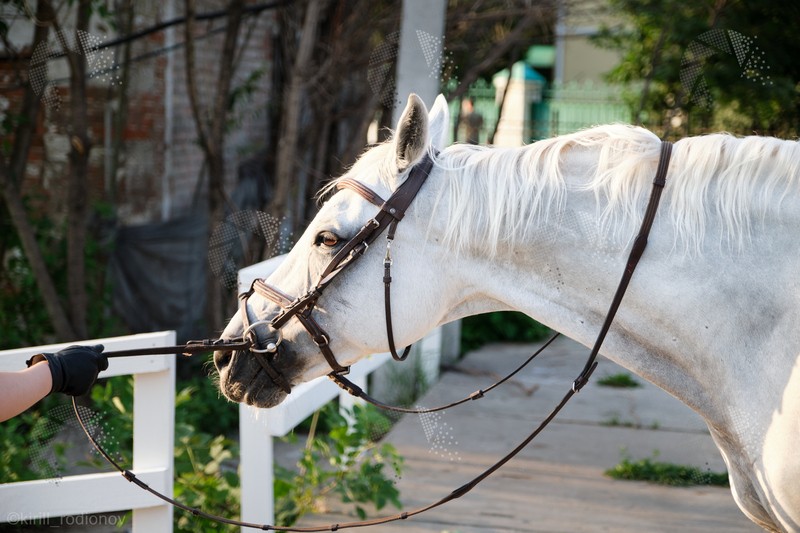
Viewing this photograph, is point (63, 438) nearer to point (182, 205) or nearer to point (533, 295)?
point (182, 205)

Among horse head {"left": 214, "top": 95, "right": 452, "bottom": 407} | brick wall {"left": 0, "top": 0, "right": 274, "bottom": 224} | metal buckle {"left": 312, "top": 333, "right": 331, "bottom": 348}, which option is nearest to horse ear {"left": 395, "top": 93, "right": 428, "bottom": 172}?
horse head {"left": 214, "top": 95, "right": 452, "bottom": 407}

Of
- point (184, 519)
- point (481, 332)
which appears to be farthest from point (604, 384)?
point (184, 519)

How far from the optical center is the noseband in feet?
7.35

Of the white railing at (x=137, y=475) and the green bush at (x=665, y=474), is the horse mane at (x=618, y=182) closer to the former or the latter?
the white railing at (x=137, y=475)

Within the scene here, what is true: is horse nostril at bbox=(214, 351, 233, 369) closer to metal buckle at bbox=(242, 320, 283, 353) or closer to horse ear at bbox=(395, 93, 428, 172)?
metal buckle at bbox=(242, 320, 283, 353)

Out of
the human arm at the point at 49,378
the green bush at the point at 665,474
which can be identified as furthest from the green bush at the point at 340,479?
the human arm at the point at 49,378

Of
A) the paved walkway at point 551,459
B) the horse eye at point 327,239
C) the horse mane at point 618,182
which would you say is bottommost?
the paved walkway at point 551,459

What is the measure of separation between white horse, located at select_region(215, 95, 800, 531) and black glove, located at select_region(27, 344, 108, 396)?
387 mm

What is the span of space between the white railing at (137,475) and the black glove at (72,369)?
19.8 inches

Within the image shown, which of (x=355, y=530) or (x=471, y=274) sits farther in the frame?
(x=355, y=530)

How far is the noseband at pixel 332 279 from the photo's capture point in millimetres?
2240

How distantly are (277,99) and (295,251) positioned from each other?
6.17 metres

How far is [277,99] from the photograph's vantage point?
827 centimetres

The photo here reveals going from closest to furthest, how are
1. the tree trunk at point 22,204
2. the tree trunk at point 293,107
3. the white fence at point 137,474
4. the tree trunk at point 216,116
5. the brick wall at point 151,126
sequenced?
the white fence at point 137,474 → the tree trunk at point 22,204 → the tree trunk at point 216,116 → the tree trunk at point 293,107 → the brick wall at point 151,126
